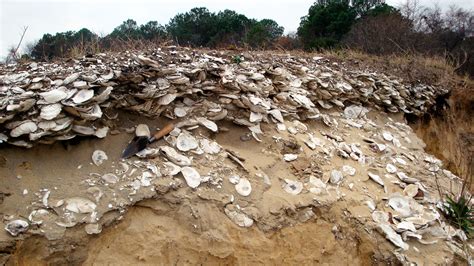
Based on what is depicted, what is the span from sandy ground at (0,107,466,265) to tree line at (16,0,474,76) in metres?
6.27

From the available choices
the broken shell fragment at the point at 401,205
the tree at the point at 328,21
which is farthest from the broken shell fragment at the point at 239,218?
the tree at the point at 328,21

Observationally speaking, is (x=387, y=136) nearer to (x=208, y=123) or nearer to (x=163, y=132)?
(x=208, y=123)

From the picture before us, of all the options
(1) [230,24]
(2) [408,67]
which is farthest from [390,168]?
(1) [230,24]

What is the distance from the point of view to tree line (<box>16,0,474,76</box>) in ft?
31.2

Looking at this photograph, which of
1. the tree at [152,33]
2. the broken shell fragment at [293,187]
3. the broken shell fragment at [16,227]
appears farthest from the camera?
the tree at [152,33]

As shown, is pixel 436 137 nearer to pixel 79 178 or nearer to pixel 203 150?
pixel 203 150

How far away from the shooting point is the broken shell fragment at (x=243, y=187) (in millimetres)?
2584

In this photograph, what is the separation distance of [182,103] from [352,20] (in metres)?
13.3

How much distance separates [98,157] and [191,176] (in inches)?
23.2

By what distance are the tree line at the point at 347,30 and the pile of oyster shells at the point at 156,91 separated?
5.12 meters

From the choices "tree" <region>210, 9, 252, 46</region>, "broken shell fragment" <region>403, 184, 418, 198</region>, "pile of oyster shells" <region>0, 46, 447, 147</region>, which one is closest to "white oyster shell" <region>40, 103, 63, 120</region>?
"pile of oyster shells" <region>0, 46, 447, 147</region>

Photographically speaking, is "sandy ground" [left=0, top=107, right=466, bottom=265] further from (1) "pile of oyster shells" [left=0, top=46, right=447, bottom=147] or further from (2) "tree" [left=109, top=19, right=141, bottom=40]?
(2) "tree" [left=109, top=19, right=141, bottom=40]

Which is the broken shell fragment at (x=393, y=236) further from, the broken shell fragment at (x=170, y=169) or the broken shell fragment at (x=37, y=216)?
the broken shell fragment at (x=37, y=216)

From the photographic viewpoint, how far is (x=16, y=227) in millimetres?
1938
